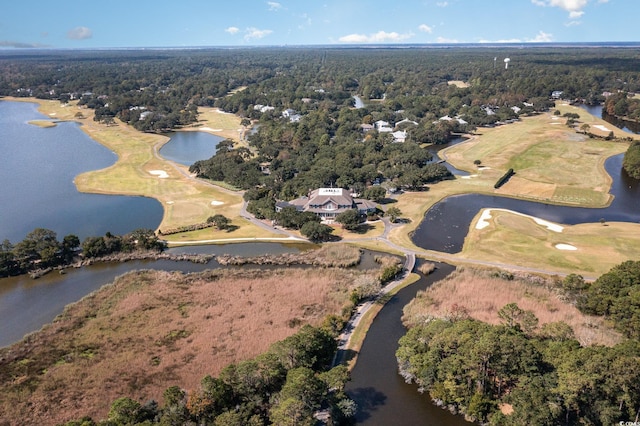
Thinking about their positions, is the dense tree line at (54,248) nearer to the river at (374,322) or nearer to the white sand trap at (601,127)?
the river at (374,322)

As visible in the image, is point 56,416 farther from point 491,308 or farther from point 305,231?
point 491,308

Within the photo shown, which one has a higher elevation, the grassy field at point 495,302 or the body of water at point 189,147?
the body of water at point 189,147

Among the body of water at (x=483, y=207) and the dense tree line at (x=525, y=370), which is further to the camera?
the body of water at (x=483, y=207)

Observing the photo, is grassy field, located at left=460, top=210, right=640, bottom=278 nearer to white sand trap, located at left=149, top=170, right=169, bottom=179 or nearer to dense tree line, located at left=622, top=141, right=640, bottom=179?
dense tree line, located at left=622, top=141, right=640, bottom=179

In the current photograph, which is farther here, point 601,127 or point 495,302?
point 601,127

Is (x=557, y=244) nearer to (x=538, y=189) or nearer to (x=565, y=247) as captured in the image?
(x=565, y=247)

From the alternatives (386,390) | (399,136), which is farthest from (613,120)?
(386,390)

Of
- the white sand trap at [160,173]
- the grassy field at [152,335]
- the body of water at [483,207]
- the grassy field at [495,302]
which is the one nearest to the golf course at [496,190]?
the white sand trap at [160,173]
